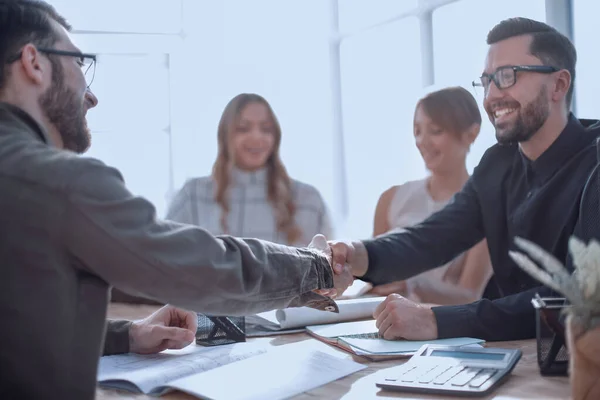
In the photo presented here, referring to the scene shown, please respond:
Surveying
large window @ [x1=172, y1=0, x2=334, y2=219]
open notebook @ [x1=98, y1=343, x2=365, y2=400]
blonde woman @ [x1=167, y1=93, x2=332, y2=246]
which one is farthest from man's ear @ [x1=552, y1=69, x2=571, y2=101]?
large window @ [x1=172, y1=0, x2=334, y2=219]

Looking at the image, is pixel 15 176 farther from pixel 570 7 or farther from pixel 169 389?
pixel 570 7

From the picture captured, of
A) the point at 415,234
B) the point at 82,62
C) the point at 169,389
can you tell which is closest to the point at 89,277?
the point at 169,389

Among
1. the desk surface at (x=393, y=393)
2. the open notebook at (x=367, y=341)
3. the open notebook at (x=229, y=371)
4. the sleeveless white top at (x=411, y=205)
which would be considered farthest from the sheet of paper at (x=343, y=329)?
the sleeveless white top at (x=411, y=205)

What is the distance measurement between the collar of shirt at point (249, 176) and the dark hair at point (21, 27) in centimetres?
207

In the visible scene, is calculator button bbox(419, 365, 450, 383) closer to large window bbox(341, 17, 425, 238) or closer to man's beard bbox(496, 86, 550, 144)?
man's beard bbox(496, 86, 550, 144)

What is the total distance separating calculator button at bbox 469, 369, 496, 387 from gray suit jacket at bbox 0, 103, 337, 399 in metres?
0.49

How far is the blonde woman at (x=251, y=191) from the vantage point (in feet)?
10.7

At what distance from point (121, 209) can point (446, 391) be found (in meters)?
0.60

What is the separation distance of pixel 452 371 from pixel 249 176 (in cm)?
234

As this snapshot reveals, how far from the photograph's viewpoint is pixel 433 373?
1094mm

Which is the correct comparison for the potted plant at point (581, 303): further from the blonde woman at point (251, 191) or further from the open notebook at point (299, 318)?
the blonde woman at point (251, 191)

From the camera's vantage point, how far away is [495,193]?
209 cm

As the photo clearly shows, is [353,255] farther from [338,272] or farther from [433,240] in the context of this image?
[433,240]

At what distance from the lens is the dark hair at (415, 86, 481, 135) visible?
3.12 meters
